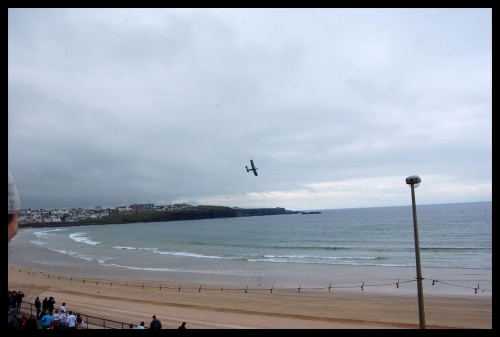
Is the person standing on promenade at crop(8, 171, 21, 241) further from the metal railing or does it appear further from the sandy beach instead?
the sandy beach

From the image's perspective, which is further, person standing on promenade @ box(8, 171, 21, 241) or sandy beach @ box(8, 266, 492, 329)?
sandy beach @ box(8, 266, 492, 329)

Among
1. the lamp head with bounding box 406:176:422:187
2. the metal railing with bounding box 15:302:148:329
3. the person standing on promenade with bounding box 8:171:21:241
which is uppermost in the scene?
the lamp head with bounding box 406:176:422:187

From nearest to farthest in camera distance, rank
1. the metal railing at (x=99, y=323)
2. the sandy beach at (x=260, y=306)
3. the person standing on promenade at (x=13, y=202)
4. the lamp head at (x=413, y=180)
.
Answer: the person standing on promenade at (x=13, y=202) → the lamp head at (x=413, y=180) → the metal railing at (x=99, y=323) → the sandy beach at (x=260, y=306)

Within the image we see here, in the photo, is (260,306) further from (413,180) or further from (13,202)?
(13,202)

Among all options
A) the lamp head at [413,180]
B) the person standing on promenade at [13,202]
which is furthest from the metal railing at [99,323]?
the lamp head at [413,180]

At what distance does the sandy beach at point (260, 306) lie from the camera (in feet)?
55.7

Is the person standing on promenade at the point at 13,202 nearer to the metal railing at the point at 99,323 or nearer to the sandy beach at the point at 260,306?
the metal railing at the point at 99,323

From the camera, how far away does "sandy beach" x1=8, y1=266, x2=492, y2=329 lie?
55.7 ft

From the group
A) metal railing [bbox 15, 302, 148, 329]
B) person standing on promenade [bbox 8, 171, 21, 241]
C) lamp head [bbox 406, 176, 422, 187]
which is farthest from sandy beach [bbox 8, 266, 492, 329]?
person standing on promenade [bbox 8, 171, 21, 241]

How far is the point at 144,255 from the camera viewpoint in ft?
161
